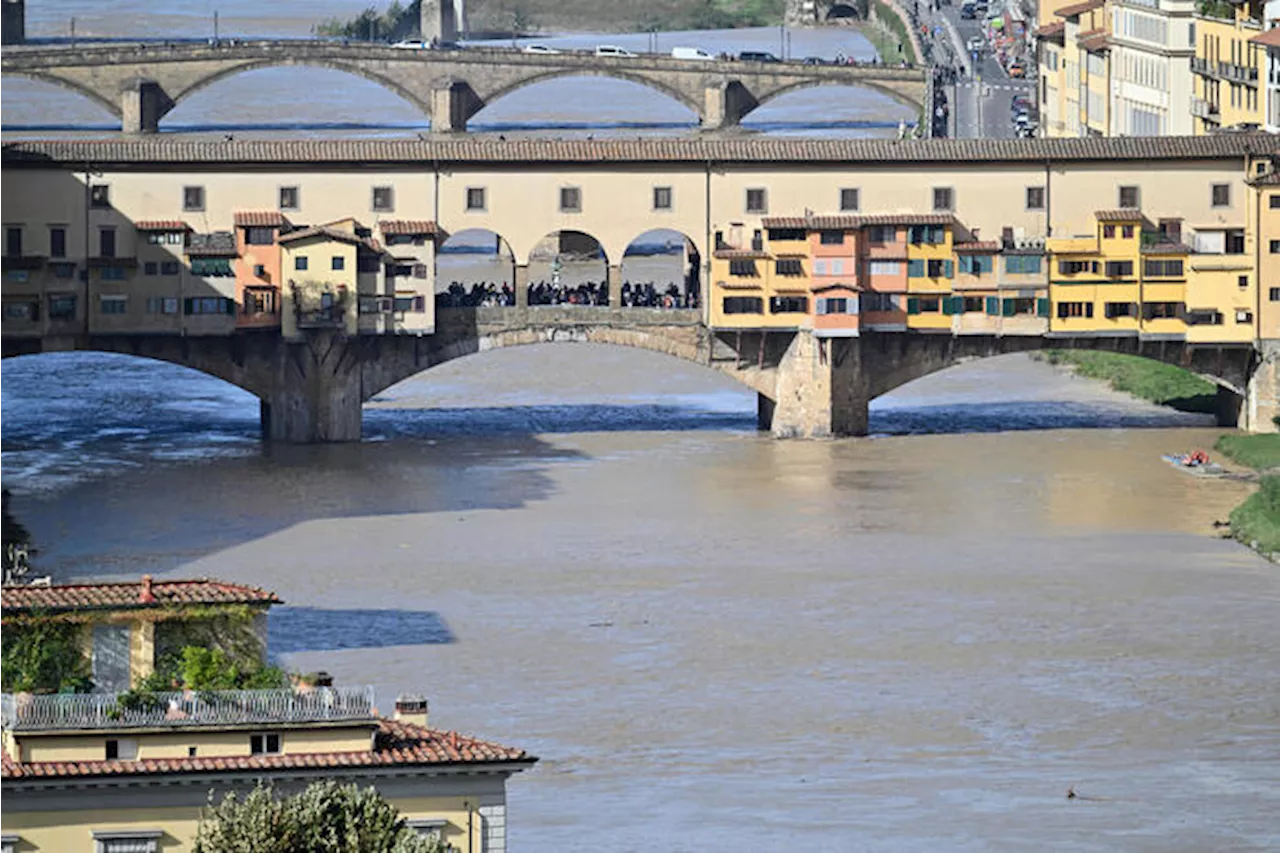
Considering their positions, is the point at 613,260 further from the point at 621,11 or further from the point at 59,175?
the point at 621,11

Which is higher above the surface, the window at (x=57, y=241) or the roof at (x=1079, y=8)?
the roof at (x=1079, y=8)

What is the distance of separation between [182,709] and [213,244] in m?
44.8

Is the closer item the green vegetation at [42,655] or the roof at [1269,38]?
the green vegetation at [42,655]

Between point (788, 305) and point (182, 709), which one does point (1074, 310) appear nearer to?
point (788, 305)

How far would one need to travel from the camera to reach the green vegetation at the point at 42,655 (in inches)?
1672

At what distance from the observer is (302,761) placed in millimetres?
37531

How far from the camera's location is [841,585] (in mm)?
63781

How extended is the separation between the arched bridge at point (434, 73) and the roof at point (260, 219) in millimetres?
56916

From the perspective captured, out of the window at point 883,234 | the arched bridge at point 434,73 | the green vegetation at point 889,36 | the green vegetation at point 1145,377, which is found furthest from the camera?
the green vegetation at point 889,36

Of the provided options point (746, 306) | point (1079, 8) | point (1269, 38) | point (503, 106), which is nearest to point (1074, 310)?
point (746, 306)

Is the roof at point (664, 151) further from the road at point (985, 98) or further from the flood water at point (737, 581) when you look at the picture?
the road at point (985, 98)

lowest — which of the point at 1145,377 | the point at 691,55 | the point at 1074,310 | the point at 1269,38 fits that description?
the point at 1145,377

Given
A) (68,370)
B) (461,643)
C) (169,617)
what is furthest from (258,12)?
(169,617)

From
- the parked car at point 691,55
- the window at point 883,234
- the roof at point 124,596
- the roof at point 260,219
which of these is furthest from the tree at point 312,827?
the parked car at point 691,55
